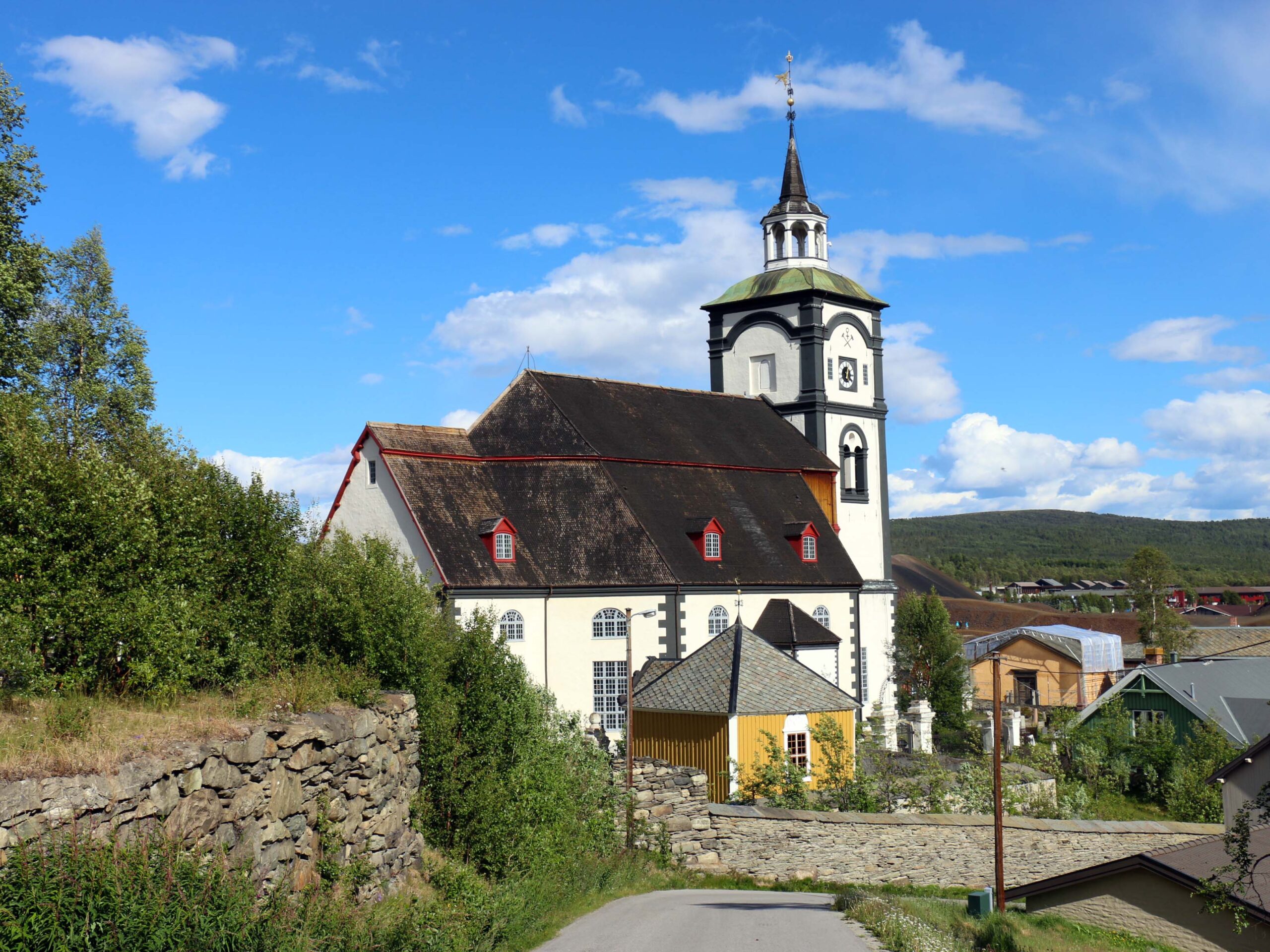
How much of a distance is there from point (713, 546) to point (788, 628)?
3.86 m

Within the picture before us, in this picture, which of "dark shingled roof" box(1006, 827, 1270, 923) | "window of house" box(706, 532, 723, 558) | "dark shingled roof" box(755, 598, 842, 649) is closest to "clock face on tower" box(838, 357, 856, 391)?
"dark shingled roof" box(755, 598, 842, 649)

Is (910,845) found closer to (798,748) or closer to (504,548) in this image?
(798,748)

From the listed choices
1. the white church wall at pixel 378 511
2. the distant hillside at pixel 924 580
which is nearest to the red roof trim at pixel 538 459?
the white church wall at pixel 378 511

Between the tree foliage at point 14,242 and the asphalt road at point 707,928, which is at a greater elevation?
the tree foliage at point 14,242

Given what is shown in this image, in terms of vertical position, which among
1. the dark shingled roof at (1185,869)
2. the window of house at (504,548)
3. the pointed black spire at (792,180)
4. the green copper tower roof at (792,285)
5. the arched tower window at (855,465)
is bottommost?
the dark shingled roof at (1185,869)

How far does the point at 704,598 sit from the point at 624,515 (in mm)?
3923

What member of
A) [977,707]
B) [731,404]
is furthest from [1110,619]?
[731,404]

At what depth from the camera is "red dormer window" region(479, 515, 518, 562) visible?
122 ft

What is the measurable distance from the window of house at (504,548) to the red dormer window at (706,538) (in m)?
6.62

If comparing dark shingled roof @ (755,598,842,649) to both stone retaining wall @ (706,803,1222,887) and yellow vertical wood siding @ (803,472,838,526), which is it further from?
stone retaining wall @ (706,803,1222,887)

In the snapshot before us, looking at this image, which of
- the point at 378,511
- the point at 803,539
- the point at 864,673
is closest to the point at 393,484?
the point at 378,511

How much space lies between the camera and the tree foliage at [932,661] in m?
59.8

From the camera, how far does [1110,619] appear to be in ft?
333

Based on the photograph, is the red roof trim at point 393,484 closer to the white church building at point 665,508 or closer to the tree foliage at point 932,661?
the white church building at point 665,508
